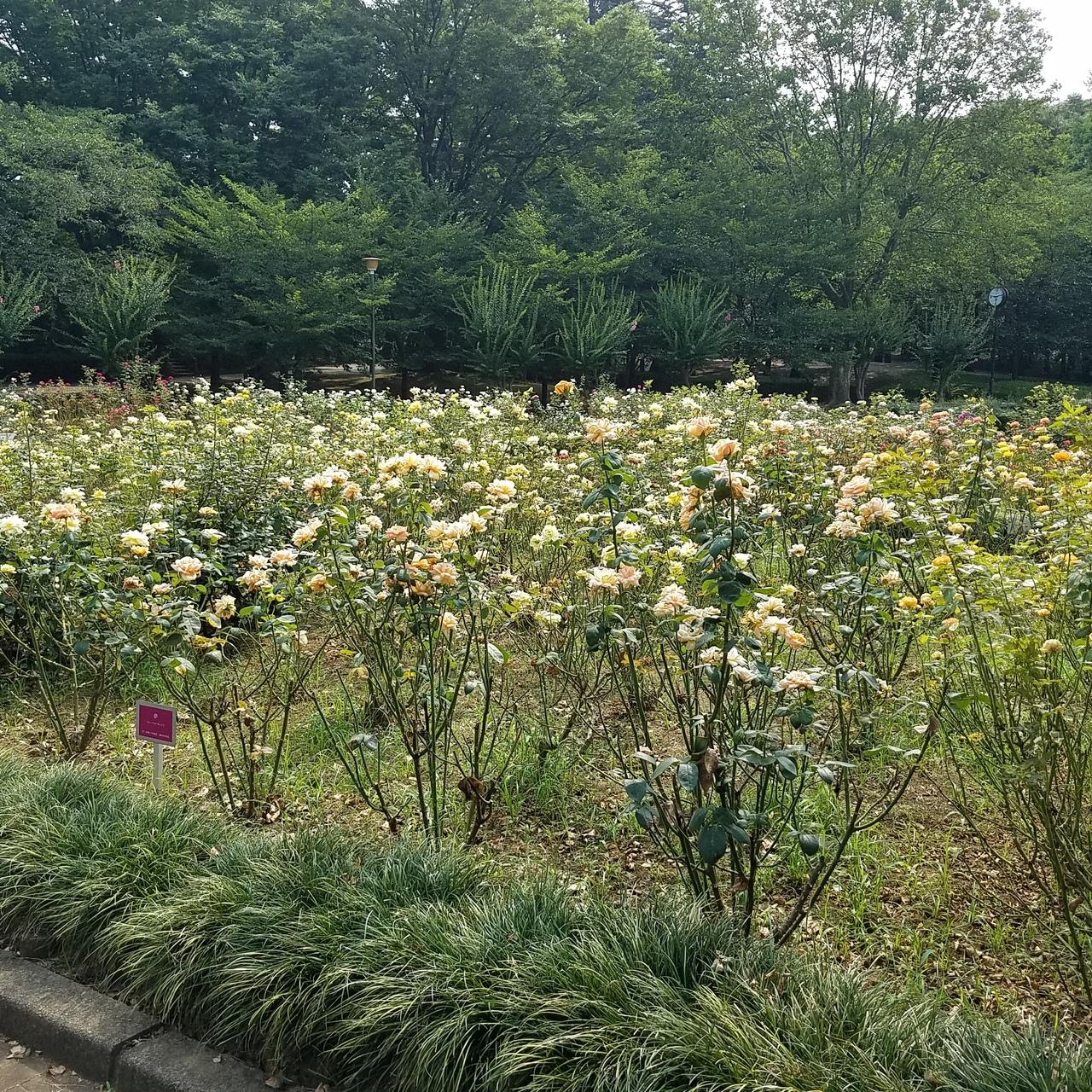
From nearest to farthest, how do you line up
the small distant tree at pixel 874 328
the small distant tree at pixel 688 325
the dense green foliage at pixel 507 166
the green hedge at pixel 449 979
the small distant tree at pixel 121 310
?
the green hedge at pixel 449 979, the small distant tree at pixel 121 310, the dense green foliage at pixel 507 166, the small distant tree at pixel 688 325, the small distant tree at pixel 874 328

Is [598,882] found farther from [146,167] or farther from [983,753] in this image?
[146,167]

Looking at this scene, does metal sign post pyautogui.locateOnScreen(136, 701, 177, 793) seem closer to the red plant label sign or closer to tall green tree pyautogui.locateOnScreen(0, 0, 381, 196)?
the red plant label sign

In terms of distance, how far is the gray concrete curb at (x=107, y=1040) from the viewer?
7.22 feet

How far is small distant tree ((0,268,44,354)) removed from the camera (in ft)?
65.7

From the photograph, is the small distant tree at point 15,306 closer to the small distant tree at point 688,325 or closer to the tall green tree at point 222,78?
the tall green tree at point 222,78

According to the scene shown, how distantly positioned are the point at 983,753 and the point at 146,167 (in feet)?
86.6

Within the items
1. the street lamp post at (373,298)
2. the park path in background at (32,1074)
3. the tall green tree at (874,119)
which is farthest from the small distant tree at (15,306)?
the park path in background at (32,1074)

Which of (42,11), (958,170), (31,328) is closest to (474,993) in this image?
(31,328)

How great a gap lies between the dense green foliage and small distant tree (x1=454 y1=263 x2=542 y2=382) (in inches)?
12.7

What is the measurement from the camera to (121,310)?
20.2 metres

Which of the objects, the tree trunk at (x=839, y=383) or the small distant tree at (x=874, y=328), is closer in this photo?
the small distant tree at (x=874, y=328)

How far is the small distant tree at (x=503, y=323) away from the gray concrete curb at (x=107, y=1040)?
2031 cm

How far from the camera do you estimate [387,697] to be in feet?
10.8

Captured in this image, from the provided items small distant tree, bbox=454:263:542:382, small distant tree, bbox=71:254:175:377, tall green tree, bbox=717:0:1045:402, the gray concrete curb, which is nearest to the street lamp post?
small distant tree, bbox=454:263:542:382
